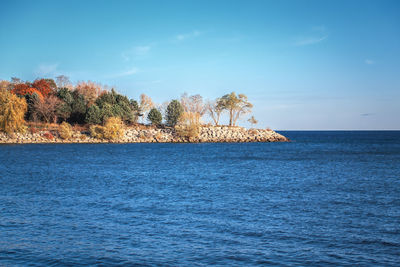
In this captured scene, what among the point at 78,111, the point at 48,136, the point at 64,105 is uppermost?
the point at 64,105

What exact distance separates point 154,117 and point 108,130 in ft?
56.6

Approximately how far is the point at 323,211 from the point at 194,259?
9.24 metres

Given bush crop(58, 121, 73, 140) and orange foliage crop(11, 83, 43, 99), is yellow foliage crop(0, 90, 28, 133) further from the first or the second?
orange foliage crop(11, 83, 43, 99)

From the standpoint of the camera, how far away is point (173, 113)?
318 feet

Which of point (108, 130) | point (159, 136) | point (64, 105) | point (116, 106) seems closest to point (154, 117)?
point (159, 136)

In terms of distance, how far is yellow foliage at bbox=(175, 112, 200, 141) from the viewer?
294ft

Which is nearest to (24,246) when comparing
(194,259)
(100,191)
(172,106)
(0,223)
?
(0,223)

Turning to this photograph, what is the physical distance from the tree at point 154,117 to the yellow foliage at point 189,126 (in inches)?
320

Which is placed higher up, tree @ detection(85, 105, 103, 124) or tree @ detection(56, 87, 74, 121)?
tree @ detection(56, 87, 74, 121)

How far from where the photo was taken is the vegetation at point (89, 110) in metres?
75.2

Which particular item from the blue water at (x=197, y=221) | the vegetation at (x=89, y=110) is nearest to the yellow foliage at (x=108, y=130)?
the vegetation at (x=89, y=110)

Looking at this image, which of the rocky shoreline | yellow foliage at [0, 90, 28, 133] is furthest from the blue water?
the rocky shoreline

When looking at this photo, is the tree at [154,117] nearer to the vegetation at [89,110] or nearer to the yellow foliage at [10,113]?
the vegetation at [89,110]

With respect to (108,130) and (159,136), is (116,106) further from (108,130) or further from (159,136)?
(159,136)
